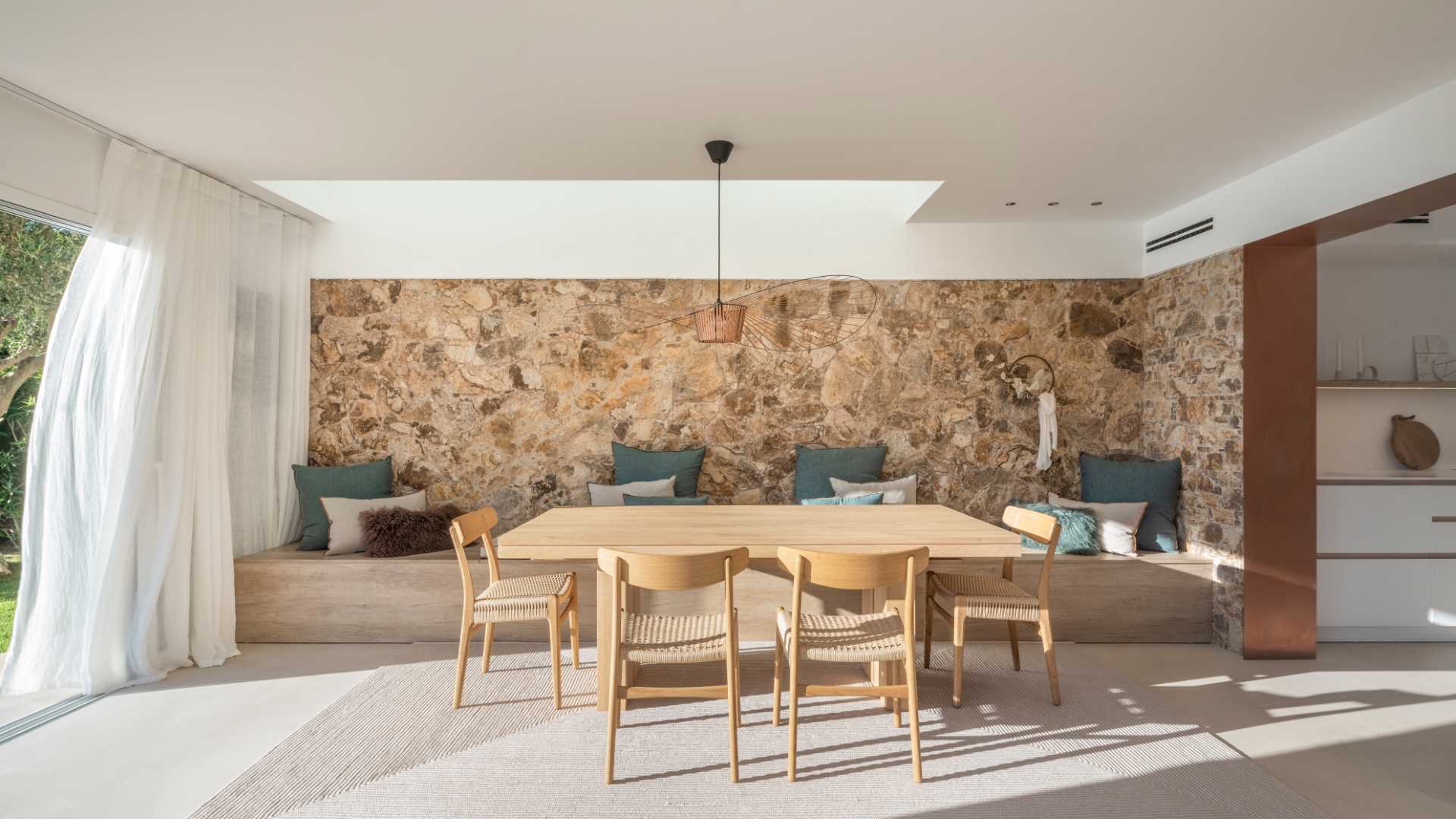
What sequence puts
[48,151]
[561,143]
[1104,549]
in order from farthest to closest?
[1104,549], [561,143], [48,151]

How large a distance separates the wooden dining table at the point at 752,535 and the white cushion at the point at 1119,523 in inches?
50.2

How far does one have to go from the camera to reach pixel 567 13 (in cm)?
221

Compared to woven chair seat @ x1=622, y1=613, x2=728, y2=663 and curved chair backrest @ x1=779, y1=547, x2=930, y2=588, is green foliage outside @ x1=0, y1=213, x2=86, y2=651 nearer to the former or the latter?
woven chair seat @ x1=622, y1=613, x2=728, y2=663

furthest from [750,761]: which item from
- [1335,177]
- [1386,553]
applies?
[1386,553]

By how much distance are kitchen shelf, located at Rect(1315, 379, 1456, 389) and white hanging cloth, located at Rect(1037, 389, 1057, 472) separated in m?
1.50

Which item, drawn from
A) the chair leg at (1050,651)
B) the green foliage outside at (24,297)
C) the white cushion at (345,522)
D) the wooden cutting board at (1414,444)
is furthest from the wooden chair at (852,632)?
the green foliage outside at (24,297)

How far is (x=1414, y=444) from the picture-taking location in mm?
4543

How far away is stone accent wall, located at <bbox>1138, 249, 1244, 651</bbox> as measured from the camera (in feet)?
12.7

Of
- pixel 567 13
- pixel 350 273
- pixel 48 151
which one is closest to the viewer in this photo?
pixel 567 13

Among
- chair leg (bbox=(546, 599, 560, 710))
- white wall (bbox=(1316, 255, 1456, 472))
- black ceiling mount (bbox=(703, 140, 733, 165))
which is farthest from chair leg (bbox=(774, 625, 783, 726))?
white wall (bbox=(1316, 255, 1456, 472))


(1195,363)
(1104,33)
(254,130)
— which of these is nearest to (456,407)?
(254,130)

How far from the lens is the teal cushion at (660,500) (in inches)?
171

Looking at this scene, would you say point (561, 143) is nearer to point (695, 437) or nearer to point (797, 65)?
point (797, 65)

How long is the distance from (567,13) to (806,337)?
9.69ft
